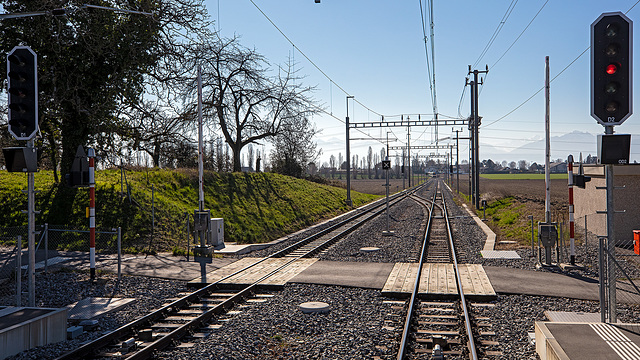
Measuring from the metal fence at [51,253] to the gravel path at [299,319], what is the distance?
553mm

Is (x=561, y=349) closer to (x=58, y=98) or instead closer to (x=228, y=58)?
(x=58, y=98)

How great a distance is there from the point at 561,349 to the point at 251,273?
829 centimetres

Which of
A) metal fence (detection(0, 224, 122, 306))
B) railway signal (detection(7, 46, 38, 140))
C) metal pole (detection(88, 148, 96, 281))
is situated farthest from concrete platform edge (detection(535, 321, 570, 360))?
metal pole (detection(88, 148, 96, 281))

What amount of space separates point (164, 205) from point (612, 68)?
1802cm

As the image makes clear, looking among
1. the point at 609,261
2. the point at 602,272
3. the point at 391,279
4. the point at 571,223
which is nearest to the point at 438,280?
the point at 391,279

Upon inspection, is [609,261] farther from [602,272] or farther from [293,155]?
[293,155]

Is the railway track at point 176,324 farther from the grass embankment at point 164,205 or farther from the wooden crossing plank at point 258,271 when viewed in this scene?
the grass embankment at point 164,205

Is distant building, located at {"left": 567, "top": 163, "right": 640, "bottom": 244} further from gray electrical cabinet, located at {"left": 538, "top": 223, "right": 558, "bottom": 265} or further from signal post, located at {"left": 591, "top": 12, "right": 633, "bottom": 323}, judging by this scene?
signal post, located at {"left": 591, "top": 12, "right": 633, "bottom": 323}

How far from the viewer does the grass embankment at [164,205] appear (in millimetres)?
18109

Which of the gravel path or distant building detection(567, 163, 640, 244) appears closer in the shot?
the gravel path

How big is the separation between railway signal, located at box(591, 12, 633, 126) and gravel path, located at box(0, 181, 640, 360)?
354 centimetres

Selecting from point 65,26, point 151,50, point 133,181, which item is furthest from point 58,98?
point 133,181

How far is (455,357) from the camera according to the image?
22.1 ft

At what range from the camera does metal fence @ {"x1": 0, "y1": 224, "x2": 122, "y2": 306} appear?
36.2 ft
